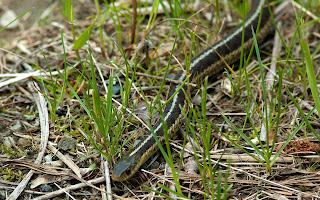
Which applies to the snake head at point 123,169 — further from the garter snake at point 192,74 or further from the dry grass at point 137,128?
the dry grass at point 137,128

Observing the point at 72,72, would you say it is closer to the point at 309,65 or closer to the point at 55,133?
the point at 55,133

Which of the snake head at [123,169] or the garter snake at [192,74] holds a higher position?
the garter snake at [192,74]

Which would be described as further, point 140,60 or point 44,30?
point 44,30

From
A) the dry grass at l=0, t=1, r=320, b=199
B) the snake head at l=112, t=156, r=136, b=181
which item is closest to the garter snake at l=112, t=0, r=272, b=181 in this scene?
the snake head at l=112, t=156, r=136, b=181

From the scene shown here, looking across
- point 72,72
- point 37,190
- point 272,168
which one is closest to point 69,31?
point 72,72

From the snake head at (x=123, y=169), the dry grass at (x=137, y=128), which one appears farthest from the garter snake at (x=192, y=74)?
the dry grass at (x=137, y=128)

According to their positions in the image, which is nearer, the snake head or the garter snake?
the snake head

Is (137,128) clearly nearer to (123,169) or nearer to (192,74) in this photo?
(123,169)

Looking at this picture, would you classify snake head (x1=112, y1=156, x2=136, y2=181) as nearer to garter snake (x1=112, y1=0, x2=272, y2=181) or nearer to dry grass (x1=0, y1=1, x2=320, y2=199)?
garter snake (x1=112, y1=0, x2=272, y2=181)
